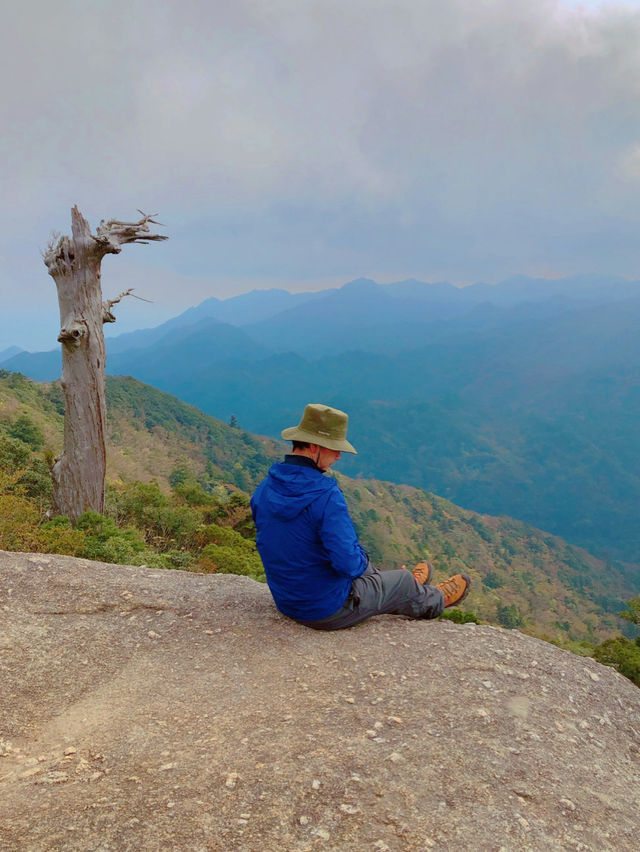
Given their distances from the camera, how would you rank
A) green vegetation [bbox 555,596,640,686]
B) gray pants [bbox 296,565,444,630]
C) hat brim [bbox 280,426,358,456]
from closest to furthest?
1. hat brim [bbox 280,426,358,456]
2. gray pants [bbox 296,565,444,630]
3. green vegetation [bbox 555,596,640,686]

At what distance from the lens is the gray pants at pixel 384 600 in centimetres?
443

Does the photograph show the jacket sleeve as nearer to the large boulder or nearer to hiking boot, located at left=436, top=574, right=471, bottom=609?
the large boulder

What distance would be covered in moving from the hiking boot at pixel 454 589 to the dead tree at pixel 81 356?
6722 millimetres

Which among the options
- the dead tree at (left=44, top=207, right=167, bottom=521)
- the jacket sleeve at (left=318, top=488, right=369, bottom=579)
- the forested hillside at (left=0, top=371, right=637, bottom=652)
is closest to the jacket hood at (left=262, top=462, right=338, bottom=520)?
the jacket sleeve at (left=318, top=488, right=369, bottom=579)

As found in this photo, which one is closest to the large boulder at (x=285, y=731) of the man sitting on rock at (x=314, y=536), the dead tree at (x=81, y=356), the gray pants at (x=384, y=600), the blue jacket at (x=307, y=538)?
the gray pants at (x=384, y=600)

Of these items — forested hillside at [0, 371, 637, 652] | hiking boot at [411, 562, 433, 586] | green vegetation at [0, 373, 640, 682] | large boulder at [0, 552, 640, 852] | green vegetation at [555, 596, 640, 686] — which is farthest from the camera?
forested hillside at [0, 371, 637, 652]

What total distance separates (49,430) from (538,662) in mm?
20570

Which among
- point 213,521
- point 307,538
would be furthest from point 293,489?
point 213,521

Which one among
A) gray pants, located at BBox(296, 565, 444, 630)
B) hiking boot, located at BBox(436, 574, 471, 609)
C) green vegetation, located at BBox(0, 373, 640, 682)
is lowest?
green vegetation, located at BBox(0, 373, 640, 682)

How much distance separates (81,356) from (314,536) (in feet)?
22.5

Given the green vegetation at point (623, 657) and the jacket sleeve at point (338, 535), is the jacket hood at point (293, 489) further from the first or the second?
the green vegetation at point (623, 657)

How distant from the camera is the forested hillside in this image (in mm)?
8802

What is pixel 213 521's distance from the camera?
44.7 feet

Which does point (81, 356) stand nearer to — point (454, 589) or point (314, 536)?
point (314, 536)
